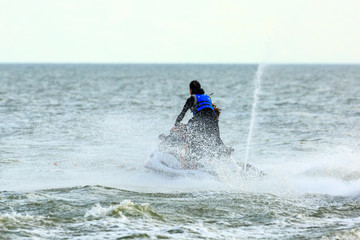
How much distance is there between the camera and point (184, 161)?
12203mm

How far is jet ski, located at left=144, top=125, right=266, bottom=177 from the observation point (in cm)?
1162

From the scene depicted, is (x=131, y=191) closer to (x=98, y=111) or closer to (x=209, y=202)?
(x=209, y=202)

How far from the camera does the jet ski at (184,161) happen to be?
1162cm

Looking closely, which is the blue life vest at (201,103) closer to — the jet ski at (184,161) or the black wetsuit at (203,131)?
the black wetsuit at (203,131)

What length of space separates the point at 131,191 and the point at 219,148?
2.30m

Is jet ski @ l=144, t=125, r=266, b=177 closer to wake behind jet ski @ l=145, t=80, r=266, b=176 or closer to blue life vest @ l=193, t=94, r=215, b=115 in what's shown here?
wake behind jet ski @ l=145, t=80, r=266, b=176

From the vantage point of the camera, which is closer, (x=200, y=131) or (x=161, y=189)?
(x=161, y=189)

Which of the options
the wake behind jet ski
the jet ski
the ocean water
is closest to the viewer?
the ocean water

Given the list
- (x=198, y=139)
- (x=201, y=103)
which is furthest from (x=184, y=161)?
(x=201, y=103)

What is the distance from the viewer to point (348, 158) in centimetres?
1348

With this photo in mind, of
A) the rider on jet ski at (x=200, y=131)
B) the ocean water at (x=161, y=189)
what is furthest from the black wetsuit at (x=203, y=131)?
the ocean water at (x=161, y=189)

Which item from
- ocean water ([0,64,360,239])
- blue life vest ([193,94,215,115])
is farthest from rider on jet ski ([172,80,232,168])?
ocean water ([0,64,360,239])

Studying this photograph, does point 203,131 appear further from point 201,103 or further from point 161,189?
point 161,189

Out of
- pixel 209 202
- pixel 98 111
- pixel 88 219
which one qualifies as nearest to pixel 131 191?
pixel 209 202
